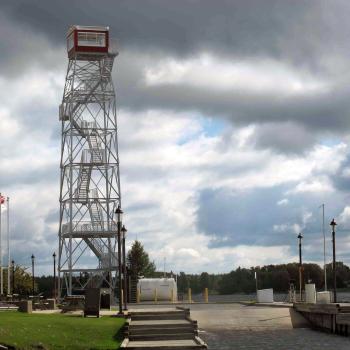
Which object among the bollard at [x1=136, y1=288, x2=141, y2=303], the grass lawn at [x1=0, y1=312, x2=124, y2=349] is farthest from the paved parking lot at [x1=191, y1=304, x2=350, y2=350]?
the bollard at [x1=136, y1=288, x2=141, y2=303]

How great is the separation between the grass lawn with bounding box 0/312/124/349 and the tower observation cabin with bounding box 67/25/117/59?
51312mm

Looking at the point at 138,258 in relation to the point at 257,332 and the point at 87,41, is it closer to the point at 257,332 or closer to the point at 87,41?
the point at 87,41

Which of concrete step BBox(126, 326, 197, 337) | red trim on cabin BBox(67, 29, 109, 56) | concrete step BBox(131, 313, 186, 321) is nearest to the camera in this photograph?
concrete step BBox(126, 326, 197, 337)

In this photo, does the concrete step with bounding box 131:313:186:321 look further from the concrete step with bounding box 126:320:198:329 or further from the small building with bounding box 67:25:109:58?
the small building with bounding box 67:25:109:58

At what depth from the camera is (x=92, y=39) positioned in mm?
84125

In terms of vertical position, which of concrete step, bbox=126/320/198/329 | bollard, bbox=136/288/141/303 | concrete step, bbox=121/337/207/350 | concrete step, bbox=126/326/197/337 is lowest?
concrete step, bbox=121/337/207/350

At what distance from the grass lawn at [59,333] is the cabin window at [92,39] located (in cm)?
5183

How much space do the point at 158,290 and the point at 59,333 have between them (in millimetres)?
43045

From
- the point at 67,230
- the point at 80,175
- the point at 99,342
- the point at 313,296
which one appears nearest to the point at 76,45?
the point at 80,175

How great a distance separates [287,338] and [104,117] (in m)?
45.2

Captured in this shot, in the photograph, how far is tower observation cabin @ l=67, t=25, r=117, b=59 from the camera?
83375mm

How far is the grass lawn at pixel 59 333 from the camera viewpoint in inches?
1104

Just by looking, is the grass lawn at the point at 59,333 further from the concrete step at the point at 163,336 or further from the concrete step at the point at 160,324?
the concrete step at the point at 163,336

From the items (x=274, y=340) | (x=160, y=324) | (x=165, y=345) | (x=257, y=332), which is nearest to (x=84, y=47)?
(x=257, y=332)
